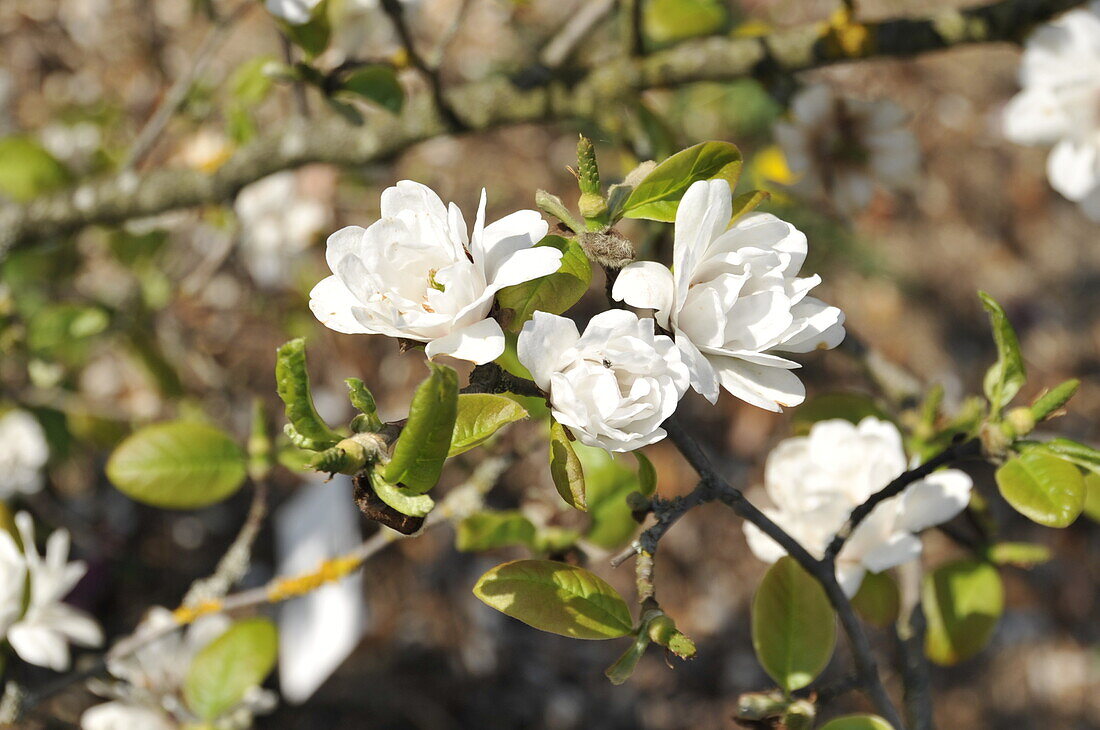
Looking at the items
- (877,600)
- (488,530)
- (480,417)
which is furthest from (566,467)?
(877,600)

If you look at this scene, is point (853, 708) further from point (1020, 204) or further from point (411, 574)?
point (1020, 204)

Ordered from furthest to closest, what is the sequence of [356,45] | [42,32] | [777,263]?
[42,32] → [356,45] → [777,263]

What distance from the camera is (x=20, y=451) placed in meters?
1.43

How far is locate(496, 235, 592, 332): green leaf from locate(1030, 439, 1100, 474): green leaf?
405 millimetres

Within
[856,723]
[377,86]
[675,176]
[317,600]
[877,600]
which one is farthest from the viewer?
[317,600]

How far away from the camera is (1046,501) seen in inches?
25.0

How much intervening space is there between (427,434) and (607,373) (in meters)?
0.12

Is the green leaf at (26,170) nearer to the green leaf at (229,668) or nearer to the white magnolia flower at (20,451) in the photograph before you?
the white magnolia flower at (20,451)

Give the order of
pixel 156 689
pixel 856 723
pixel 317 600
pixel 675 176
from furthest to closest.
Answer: pixel 317 600
pixel 156 689
pixel 856 723
pixel 675 176

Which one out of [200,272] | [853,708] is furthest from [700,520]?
[200,272]

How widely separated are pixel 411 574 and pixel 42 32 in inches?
75.7

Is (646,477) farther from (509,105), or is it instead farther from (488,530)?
(509,105)

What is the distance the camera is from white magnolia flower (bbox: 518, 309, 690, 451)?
0.52 m

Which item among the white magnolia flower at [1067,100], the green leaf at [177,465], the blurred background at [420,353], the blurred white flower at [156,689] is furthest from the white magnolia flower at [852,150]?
the blurred white flower at [156,689]
